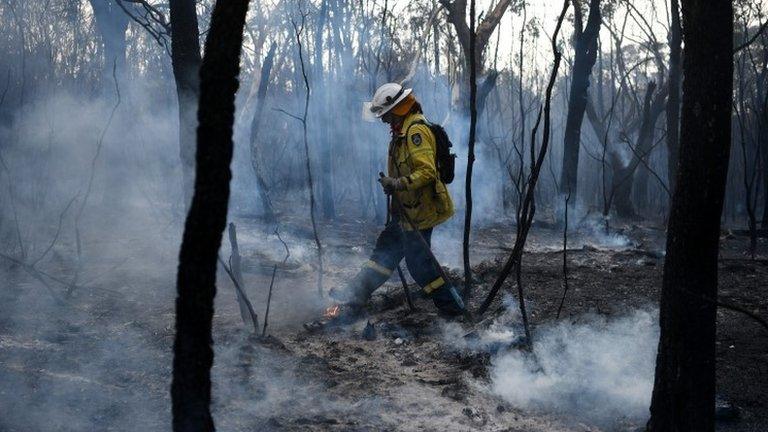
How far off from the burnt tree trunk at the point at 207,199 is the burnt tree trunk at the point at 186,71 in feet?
9.95

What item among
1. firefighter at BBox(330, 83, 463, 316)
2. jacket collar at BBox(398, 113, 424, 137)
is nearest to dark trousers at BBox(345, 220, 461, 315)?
firefighter at BBox(330, 83, 463, 316)

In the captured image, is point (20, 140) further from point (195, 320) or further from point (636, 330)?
point (195, 320)

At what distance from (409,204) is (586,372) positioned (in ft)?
5.60

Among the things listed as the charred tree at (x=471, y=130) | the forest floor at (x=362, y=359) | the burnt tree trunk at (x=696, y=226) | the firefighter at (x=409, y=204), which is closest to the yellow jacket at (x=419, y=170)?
the firefighter at (x=409, y=204)

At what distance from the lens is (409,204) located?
4.56 metres

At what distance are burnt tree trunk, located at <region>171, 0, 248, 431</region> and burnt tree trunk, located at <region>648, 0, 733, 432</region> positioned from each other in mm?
1698

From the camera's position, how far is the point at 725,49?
7.34 feet

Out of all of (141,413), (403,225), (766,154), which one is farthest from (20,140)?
(766,154)

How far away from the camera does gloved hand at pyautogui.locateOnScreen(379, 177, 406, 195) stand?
14.1 ft

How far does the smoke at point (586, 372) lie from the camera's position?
3.09 meters

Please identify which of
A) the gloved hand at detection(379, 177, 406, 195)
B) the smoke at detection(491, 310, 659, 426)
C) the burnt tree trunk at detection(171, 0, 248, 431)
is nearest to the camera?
the burnt tree trunk at detection(171, 0, 248, 431)

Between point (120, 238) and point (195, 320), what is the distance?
6528mm

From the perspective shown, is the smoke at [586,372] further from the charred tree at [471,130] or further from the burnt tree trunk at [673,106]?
the burnt tree trunk at [673,106]

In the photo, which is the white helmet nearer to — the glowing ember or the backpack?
the backpack
